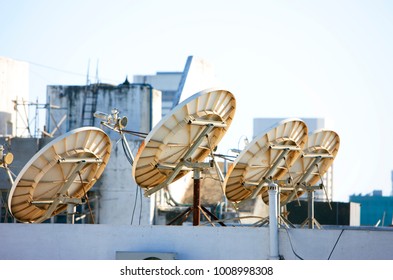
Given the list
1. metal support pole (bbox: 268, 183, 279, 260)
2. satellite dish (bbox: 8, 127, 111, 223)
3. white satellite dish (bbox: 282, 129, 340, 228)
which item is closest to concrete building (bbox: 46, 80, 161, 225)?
white satellite dish (bbox: 282, 129, 340, 228)

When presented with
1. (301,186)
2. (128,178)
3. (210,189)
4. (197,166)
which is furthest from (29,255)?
(210,189)

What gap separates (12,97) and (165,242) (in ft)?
121

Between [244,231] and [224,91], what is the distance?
488 cm

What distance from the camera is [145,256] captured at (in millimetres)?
29125

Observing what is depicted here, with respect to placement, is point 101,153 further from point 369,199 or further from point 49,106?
point 369,199

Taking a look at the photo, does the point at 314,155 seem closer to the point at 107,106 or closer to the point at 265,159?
the point at 265,159

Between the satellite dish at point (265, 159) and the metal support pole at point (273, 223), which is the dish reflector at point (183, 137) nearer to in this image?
the satellite dish at point (265, 159)

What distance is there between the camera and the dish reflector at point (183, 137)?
102 feet

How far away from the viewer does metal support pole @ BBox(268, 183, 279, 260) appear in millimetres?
28688

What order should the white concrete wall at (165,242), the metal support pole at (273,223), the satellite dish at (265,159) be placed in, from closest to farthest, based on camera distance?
1. the metal support pole at (273,223)
2. the white concrete wall at (165,242)
3. the satellite dish at (265,159)

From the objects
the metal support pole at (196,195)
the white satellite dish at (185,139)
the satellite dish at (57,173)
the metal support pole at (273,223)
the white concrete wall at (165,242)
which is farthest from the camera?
the metal support pole at (196,195)

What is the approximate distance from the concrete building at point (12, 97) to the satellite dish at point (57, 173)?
29.1 metres

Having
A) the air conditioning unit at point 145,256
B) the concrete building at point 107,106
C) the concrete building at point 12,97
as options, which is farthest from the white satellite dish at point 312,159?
the concrete building at point 12,97

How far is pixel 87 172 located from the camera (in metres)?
33.5
